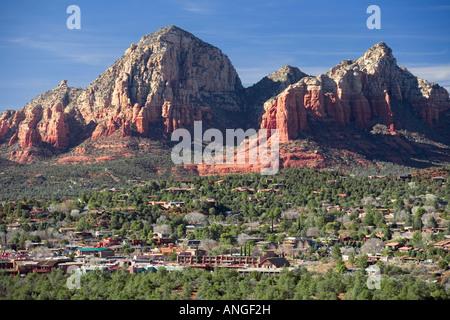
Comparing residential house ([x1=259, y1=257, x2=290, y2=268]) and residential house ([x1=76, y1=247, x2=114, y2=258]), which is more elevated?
residential house ([x1=76, y1=247, x2=114, y2=258])

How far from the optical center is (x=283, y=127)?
194m

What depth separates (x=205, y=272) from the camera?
289ft

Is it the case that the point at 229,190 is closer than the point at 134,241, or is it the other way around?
the point at 134,241

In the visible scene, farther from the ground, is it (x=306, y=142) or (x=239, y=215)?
(x=306, y=142)

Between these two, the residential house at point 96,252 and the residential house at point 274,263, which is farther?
the residential house at point 96,252

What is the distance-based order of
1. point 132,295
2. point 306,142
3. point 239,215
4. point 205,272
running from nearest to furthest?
point 132,295 < point 205,272 < point 239,215 < point 306,142

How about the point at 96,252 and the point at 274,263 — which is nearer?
the point at 274,263

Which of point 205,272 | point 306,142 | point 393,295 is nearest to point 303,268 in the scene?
point 205,272

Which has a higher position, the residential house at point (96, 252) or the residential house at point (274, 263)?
the residential house at point (96, 252)

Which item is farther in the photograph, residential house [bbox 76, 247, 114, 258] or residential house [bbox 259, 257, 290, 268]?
residential house [bbox 76, 247, 114, 258]

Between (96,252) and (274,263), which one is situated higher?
(96,252)

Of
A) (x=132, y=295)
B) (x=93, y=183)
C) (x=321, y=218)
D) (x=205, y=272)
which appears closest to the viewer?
(x=132, y=295)
